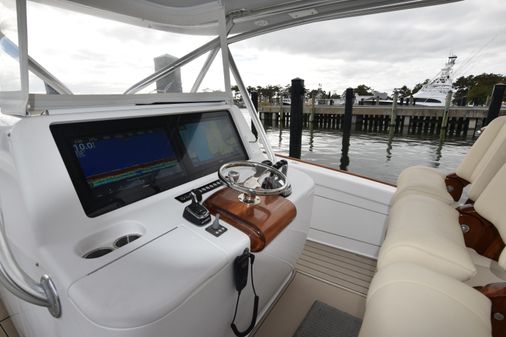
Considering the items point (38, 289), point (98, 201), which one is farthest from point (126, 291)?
point (98, 201)

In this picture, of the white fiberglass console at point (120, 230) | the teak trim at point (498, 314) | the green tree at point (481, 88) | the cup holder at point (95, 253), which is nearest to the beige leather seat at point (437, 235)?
the teak trim at point (498, 314)

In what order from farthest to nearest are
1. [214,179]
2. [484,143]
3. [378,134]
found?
1. [378,134]
2. [484,143]
3. [214,179]

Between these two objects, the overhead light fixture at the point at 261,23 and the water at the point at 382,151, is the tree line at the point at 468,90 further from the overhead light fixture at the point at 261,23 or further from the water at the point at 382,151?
the overhead light fixture at the point at 261,23

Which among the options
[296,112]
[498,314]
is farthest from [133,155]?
[296,112]

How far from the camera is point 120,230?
91cm

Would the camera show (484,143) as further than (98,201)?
Yes

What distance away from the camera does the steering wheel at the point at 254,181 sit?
94 centimetres

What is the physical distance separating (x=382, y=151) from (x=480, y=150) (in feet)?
30.5

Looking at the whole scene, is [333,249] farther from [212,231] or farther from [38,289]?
[38,289]

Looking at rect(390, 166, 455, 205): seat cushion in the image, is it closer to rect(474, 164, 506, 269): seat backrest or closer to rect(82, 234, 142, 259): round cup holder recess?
rect(474, 164, 506, 269): seat backrest

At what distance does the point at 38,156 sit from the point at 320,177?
1.69 metres

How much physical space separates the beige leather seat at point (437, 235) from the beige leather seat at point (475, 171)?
197 millimetres

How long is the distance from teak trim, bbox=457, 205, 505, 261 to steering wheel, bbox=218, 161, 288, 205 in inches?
38.6

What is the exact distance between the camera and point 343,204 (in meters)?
2.05
